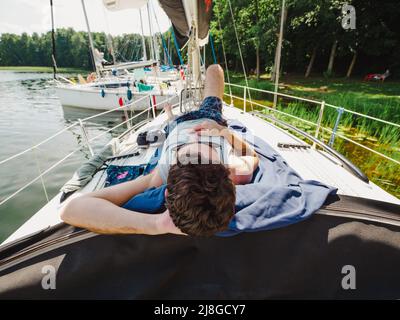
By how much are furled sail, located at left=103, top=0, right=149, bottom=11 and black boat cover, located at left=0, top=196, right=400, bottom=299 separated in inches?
216

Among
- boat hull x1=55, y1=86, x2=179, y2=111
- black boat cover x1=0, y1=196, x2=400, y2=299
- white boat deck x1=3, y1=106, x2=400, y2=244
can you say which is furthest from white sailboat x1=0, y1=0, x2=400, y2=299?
boat hull x1=55, y1=86, x2=179, y2=111

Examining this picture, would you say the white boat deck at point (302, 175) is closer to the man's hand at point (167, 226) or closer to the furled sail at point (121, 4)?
the man's hand at point (167, 226)

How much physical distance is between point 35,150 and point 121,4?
4462 millimetres

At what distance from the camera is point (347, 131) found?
6258mm

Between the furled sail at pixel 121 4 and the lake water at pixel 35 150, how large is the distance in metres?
3.64

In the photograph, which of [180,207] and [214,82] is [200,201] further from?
[214,82]

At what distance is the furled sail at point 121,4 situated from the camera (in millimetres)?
4891

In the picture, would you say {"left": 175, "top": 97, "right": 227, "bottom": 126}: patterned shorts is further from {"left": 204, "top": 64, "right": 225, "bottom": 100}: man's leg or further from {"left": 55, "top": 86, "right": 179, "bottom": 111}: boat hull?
{"left": 55, "top": 86, "right": 179, "bottom": 111}: boat hull

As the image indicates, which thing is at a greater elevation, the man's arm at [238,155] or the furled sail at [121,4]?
the furled sail at [121,4]

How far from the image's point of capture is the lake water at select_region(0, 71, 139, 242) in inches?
163

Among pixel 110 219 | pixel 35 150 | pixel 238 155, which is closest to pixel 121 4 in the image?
pixel 35 150

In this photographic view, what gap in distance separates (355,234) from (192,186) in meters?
0.87

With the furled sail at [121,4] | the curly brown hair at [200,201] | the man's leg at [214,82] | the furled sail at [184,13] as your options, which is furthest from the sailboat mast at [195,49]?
the curly brown hair at [200,201]
